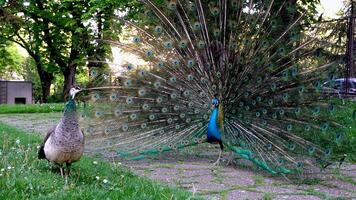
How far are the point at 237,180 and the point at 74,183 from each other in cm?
191

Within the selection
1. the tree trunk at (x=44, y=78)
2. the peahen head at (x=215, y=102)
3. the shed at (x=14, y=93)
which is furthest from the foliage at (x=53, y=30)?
the peahen head at (x=215, y=102)

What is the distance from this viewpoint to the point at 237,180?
5.24 m

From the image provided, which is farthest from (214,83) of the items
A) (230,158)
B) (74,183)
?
(74,183)

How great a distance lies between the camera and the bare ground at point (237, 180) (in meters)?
4.62

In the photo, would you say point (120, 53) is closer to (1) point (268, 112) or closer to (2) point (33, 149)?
(2) point (33, 149)

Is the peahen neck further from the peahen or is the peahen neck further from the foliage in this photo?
the foliage

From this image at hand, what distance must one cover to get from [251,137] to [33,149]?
295 centimetres

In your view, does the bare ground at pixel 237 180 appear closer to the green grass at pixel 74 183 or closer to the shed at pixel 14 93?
the green grass at pixel 74 183

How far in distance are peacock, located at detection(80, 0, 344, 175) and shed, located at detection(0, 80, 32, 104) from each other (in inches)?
969

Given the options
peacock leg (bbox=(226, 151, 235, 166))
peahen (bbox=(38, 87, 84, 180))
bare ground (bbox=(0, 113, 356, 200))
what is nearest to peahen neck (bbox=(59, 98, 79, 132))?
peahen (bbox=(38, 87, 84, 180))

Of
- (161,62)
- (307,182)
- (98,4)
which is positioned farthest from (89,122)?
(98,4)

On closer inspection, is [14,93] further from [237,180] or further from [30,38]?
[237,180]

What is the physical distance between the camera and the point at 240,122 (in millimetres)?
6328

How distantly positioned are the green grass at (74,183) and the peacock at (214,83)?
49.5 inches
